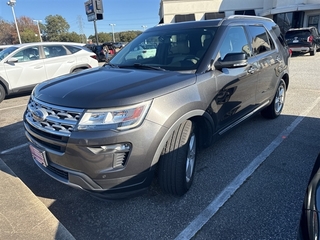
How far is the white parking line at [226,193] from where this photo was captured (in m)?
2.16

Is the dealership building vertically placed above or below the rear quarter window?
above

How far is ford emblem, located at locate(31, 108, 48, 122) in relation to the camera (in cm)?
219

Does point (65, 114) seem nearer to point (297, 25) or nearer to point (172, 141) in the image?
point (172, 141)

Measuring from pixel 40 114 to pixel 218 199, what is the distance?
6.31ft

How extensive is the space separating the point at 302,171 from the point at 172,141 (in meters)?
1.77

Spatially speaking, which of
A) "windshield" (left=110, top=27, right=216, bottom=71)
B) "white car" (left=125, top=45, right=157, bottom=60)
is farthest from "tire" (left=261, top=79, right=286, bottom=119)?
"white car" (left=125, top=45, right=157, bottom=60)

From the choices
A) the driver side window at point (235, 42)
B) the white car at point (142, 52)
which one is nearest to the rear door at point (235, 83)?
the driver side window at point (235, 42)

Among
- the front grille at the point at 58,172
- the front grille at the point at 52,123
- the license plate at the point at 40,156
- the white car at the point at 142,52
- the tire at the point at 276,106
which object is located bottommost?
the tire at the point at 276,106

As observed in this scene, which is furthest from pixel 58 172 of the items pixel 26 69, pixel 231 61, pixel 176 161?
pixel 26 69

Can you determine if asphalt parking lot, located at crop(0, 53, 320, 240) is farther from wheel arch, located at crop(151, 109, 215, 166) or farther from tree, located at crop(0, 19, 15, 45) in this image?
tree, located at crop(0, 19, 15, 45)

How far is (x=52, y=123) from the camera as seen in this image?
2.13 m

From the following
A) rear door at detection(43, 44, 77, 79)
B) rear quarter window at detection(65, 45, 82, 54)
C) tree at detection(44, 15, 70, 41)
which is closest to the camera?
rear door at detection(43, 44, 77, 79)

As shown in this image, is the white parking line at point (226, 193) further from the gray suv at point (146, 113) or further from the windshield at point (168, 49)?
the windshield at point (168, 49)

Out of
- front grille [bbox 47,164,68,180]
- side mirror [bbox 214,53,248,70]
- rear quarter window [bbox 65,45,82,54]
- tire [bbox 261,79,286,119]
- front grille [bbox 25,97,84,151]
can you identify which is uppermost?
side mirror [bbox 214,53,248,70]
